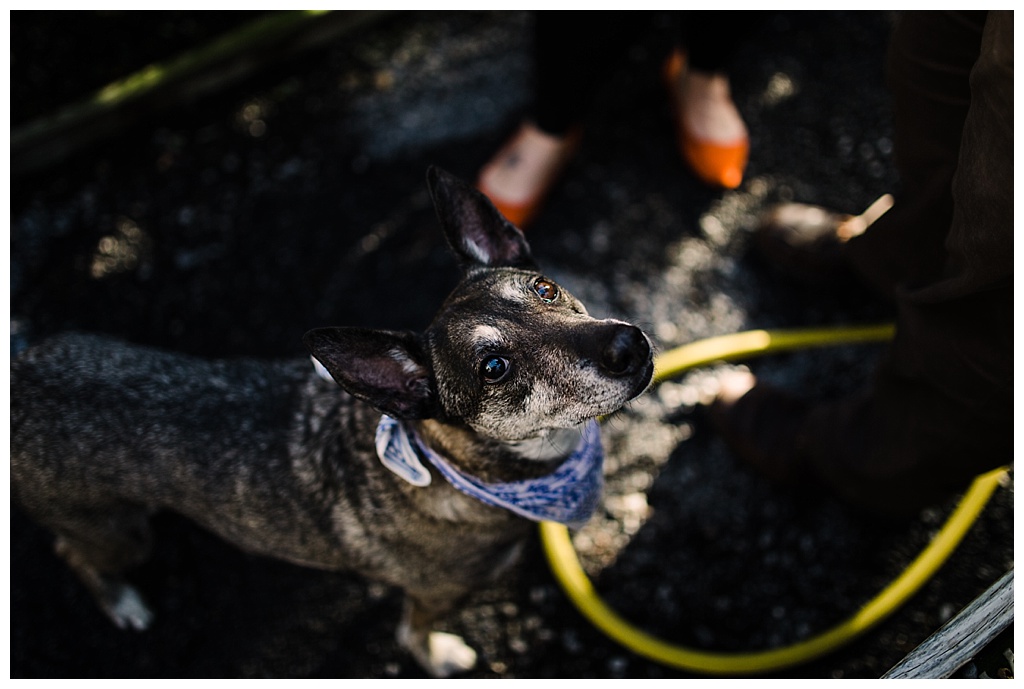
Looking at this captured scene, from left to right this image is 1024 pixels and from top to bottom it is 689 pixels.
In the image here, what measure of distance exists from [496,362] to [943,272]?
1777 millimetres

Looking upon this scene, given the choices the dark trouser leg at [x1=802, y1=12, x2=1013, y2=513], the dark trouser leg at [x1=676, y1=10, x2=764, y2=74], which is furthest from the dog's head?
the dark trouser leg at [x1=676, y1=10, x2=764, y2=74]

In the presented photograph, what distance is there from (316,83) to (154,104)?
1169 mm

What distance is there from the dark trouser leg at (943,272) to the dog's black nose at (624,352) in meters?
1.07

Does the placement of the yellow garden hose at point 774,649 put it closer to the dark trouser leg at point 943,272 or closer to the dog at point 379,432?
the dark trouser leg at point 943,272

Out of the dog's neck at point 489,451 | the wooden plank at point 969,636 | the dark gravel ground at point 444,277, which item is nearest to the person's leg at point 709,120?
the dark gravel ground at point 444,277

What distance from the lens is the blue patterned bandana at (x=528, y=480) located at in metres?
2.59

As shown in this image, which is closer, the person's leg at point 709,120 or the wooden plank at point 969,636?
the wooden plank at point 969,636

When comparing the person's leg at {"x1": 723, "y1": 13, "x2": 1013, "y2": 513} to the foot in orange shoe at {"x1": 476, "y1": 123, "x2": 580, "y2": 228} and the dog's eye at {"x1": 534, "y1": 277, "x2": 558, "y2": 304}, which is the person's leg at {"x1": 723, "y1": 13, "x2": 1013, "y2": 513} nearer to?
the dog's eye at {"x1": 534, "y1": 277, "x2": 558, "y2": 304}

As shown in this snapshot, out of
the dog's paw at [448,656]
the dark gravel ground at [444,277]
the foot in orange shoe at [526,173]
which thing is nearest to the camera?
the dog's paw at [448,656]

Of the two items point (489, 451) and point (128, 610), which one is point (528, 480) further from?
point (128, 610)

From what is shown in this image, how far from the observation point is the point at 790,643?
3.64 m

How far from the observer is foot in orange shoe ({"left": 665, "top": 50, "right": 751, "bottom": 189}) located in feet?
15.4

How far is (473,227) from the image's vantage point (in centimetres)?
271

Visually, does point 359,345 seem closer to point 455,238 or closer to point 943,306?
point 455,238
